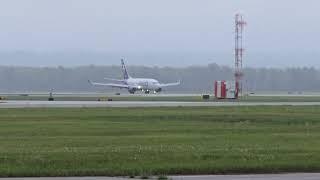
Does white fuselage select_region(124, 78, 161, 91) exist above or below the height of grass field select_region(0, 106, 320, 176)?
above

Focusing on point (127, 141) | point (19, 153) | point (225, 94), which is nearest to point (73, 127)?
point (127, 141)

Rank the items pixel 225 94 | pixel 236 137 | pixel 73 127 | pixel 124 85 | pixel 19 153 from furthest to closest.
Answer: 1. pixel 124 85
2. pixel 225 94
3. pixel 73 127
4. pixel 236 137
5. pixel 19 153

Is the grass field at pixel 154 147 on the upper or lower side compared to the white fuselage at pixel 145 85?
lower

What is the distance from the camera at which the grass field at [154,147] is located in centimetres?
2428

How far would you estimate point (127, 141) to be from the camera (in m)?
34.5

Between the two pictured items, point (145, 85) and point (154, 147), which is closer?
point (154, 147)

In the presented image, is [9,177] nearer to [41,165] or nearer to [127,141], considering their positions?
[41,165]

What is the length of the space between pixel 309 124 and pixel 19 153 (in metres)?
24.4

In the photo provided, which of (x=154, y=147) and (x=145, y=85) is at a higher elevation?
(x=145, y=85)

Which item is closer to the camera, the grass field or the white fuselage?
the grass field

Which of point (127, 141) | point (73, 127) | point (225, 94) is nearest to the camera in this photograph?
point (127, 141)

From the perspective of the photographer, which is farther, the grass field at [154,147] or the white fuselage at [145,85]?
the white fuselage at [145,85]

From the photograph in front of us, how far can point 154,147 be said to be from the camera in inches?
1217

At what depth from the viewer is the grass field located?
24.3 meters
